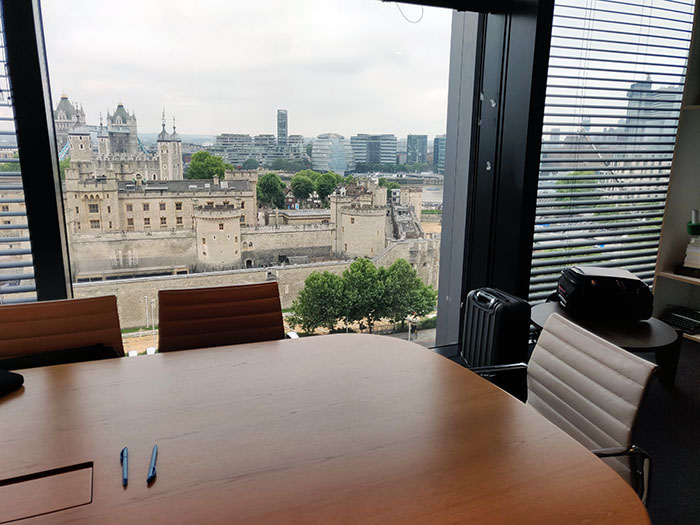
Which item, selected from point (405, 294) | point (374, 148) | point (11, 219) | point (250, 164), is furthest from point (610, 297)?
point (11, 219)

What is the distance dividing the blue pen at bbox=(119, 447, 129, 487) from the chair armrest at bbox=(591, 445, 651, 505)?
112cm

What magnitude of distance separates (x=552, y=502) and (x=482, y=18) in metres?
2.84

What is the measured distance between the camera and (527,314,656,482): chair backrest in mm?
1355

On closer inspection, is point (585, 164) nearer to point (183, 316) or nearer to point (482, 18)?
point (482, 18)

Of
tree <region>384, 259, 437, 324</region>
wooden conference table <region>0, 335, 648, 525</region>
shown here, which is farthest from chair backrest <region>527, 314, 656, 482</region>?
tree <region>384, 259, 437, 324</region>

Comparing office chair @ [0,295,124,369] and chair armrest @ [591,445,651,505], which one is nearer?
chair armrest @ [591,445,651,505]

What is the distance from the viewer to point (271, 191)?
295 cm

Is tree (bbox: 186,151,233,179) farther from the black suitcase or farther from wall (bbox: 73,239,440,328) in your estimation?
the black suitcase

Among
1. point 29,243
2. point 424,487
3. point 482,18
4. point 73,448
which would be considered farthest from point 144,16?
point 424,487

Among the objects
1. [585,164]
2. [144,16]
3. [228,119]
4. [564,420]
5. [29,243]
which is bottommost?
[564,420]

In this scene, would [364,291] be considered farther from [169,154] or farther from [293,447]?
[293,447]

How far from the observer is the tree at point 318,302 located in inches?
124

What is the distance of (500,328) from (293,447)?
1.72 meters

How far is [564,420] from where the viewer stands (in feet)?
5.20
